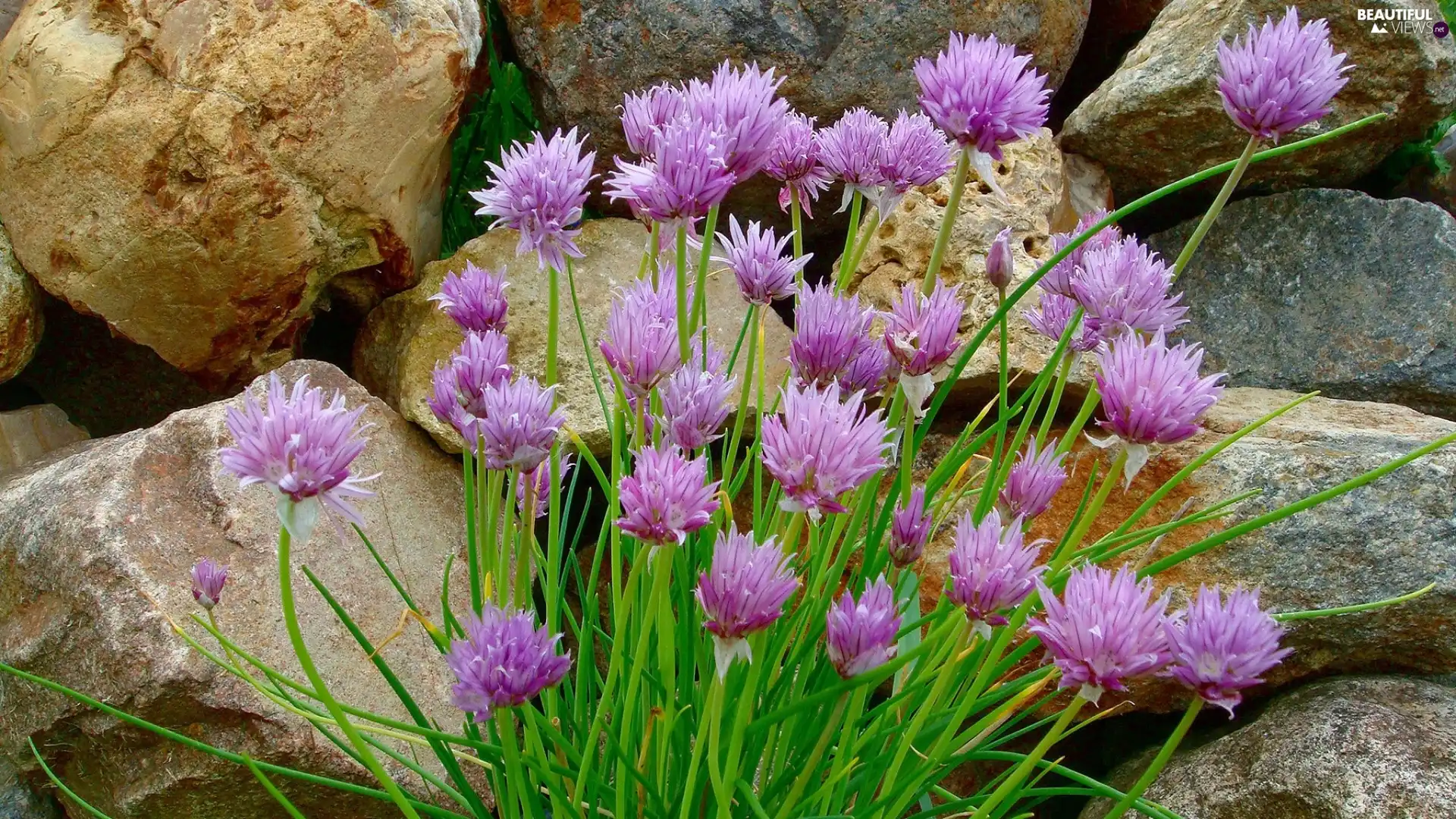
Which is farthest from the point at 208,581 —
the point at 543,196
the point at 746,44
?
the point at 746,44

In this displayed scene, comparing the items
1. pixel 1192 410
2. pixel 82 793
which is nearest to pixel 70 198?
pixel 82 793

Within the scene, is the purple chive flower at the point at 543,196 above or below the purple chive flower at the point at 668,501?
above

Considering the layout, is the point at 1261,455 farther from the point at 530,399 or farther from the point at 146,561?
the point at 146,561

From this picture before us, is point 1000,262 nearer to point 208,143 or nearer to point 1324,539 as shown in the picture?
point 1324,539

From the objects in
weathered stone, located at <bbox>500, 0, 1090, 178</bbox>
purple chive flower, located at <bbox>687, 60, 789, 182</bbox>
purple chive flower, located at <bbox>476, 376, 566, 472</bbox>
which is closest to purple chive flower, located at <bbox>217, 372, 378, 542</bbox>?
purple chive flower, located at <bbox>476, 376, 566, 472</bbox>

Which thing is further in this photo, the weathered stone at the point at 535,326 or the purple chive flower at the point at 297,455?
the weathered stone at the point at 535,326

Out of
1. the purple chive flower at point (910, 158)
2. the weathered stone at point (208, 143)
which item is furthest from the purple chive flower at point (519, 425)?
the weathered stone at point (208, 143)

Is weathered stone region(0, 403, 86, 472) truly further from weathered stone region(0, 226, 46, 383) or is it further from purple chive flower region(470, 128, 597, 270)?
purple chive flower region(470, 128, 597, 270)

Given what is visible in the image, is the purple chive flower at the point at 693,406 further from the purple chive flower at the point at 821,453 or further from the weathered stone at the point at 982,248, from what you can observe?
the weathered stone at the point at 982,248
